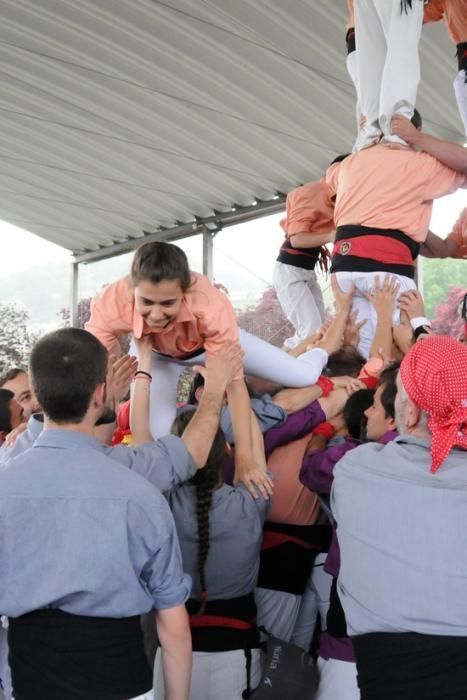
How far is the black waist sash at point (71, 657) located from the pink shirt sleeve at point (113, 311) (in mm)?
1379

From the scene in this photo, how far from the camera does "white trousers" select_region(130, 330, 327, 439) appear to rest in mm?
3133

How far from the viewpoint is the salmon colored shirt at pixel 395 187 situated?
3.44 metres

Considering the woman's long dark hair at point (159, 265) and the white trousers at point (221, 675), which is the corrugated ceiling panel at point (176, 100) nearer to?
the woman's long dark hair at point (159, 265)

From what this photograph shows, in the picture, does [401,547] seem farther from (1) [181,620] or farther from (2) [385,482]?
(1) [181,620]

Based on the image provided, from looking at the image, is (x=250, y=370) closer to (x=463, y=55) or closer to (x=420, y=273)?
(x=463, y=55)

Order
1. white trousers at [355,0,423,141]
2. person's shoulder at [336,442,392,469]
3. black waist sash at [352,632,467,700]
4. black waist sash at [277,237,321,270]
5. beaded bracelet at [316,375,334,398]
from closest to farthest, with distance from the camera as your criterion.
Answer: black waist sash at [352,632,467,700] < person's shoulder at [336,442,392,469] < beaded bracelet at [316,375,334,398] < white trousers at [355,0,423,141] < black waist sash at [277,237,321,270]

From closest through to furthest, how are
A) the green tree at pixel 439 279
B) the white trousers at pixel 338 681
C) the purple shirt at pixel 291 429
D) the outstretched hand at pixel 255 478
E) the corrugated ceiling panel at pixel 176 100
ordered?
the white trousers at pixel 338 681 → the outstretched hand at pixel 255 478 → the purple shirt at pixel 291 429 → the corrugated ceiling panel at pixel 176 100 → the green tree at pixel 439 279

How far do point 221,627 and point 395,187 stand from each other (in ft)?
6.57

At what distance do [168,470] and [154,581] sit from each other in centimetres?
36

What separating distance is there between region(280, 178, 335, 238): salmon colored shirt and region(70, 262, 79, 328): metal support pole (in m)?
6.83

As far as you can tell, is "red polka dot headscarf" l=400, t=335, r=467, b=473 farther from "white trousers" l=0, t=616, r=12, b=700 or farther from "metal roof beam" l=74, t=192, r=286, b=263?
"metal roof beam" l=74, t=192, r=286, b=263

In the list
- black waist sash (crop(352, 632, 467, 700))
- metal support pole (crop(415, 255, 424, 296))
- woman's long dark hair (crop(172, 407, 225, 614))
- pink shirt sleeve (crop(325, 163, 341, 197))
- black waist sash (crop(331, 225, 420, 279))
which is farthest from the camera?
metal support pole (crop(415, 255, 424, 296))

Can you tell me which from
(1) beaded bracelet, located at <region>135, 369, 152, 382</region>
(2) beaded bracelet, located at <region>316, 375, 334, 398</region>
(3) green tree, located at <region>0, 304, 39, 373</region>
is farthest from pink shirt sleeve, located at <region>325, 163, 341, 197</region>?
(3) green tree, located at <region>0, 304, 39, 373</region>

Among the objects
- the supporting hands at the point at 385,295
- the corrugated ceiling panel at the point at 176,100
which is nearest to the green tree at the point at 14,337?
the corrugated ceiling panel at the point at 176,100
